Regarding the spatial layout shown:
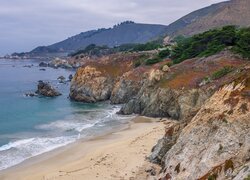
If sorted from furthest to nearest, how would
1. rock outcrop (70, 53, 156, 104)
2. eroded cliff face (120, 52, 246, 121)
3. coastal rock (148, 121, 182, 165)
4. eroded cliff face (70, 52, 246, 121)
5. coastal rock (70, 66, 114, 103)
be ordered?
coastal rock (70, 66, 114, 103), rock outcrop (70, 53, 156, 104), eroded cliff face (70, 52, 246, 121), eroded cliff face (120, 52, 246, 121), coastal rock (148, 121, 182, 165)

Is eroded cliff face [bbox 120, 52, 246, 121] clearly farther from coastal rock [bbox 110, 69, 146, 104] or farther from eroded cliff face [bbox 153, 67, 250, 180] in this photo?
eroded cliff face [bbox 153, 67, 250, 180]

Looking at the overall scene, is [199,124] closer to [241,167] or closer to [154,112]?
[241,167]

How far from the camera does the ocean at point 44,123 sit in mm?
40562

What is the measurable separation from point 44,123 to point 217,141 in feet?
112

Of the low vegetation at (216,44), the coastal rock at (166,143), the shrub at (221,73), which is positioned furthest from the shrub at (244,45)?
the coastal rock at (166,143)

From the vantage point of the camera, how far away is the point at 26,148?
132 feet

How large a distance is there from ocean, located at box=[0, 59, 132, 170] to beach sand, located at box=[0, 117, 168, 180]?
209cm

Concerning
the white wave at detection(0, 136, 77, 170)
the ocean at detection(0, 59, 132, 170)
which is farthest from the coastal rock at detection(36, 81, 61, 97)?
the white wave at detection(0, 136, 77, 170)

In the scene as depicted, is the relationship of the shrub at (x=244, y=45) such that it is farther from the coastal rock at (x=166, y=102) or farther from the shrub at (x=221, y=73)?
the coastal rock at (x=166, y=102)

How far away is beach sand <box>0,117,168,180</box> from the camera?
30.1 metres

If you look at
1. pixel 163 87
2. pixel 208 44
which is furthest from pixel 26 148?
pixel 208 44

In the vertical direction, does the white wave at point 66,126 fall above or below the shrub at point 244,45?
below

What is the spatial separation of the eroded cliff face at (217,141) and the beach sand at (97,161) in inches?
159

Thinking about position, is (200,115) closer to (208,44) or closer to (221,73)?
(221,73)
